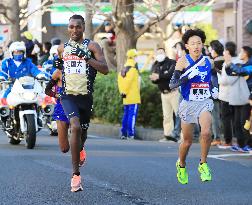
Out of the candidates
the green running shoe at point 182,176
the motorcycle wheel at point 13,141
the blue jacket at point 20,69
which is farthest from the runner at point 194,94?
the motorcycle wheel at point 13,141

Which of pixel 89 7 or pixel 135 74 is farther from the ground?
pixel 89 7

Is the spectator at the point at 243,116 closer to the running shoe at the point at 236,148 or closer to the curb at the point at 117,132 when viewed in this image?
the running shoe at the point at 236,148

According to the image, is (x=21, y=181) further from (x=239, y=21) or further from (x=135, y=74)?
(x=239, y=21)

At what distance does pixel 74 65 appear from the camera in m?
9.84

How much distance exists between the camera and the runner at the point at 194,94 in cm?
1020

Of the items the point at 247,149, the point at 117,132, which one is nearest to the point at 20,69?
the point at 247,149

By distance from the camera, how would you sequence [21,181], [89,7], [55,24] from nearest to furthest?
[21,181]
[89,7]
[55,24]

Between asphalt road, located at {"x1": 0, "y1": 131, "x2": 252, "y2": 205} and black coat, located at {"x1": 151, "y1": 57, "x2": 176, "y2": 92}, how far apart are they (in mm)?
2206

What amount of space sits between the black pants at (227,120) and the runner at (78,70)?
675 cm

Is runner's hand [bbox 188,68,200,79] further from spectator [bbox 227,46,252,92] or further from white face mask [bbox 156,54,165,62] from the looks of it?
white face mask [bbox 156,54,165,62]

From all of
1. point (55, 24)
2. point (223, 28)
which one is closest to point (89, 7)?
point (223, 28)

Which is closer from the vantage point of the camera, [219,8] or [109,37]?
[109,37]

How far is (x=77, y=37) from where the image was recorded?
386 inches

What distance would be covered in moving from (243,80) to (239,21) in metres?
15.6
